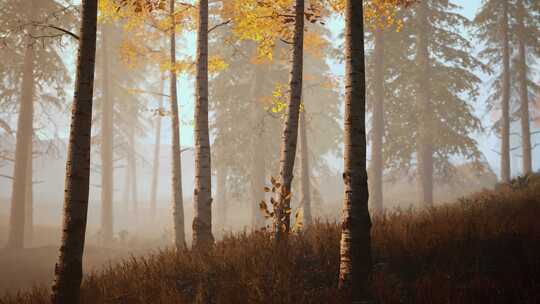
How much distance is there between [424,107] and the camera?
1833 centimetres

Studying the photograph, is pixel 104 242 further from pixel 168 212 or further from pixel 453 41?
pixel 453 41

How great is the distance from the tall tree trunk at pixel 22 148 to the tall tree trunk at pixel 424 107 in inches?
662

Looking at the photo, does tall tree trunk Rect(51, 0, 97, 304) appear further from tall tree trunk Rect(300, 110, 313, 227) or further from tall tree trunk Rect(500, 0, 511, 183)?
tall tree trunk Rect(500, 0, 511, 183)

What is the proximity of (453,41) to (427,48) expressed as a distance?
1.20 m

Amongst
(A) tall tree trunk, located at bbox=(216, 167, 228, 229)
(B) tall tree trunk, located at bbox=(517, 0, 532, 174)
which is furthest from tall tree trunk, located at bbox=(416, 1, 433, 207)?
(A) tall tree trunk, located at bbox=(216, 167, 228, 229)

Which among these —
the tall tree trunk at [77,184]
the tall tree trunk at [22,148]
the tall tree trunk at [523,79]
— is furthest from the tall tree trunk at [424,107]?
the tall tree trunk at [22,148]

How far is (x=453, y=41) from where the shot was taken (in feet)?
60.3

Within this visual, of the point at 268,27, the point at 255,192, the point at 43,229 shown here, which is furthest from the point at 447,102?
the point at 43,229

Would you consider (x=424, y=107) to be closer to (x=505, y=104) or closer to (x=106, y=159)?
(x=505, y=104)

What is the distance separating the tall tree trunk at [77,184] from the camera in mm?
4703

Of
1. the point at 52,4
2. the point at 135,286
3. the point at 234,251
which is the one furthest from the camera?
the point at 52,4

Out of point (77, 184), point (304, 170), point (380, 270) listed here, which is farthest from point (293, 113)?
point (304, 170)

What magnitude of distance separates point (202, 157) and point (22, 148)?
32.2 feet

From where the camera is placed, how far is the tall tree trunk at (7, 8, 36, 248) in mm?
13758
